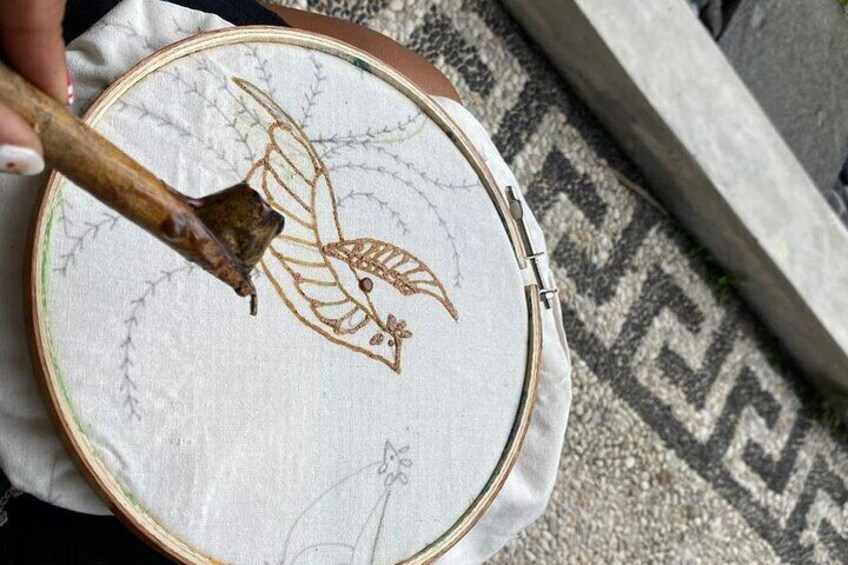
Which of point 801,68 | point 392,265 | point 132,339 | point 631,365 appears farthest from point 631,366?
point 132,339

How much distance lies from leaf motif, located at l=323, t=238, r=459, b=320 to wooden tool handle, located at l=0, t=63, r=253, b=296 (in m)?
0.25

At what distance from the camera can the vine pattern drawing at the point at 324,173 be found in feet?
1.87

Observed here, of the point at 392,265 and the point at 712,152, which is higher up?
the point at 392,265

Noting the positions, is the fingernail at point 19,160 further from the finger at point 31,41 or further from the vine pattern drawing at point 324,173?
the vine pattern drawing at point 324,173

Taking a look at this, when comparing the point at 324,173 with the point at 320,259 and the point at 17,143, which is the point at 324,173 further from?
the point at 17,143

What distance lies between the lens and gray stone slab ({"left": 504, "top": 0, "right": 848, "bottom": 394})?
1306 mm

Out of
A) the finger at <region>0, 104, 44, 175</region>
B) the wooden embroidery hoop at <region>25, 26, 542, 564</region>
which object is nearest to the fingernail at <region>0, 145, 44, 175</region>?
the finger at <region>0, 104, 44, 175</region>

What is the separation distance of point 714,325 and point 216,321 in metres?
1.06

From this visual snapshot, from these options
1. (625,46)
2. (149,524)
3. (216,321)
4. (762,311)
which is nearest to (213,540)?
(149,524)

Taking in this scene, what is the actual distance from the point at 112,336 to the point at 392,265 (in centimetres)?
21

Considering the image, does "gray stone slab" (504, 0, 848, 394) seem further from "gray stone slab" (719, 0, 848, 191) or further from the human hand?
the human hand

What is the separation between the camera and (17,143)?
1.18 feet

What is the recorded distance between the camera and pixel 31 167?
38cm

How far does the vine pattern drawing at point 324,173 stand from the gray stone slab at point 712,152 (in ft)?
2.23
